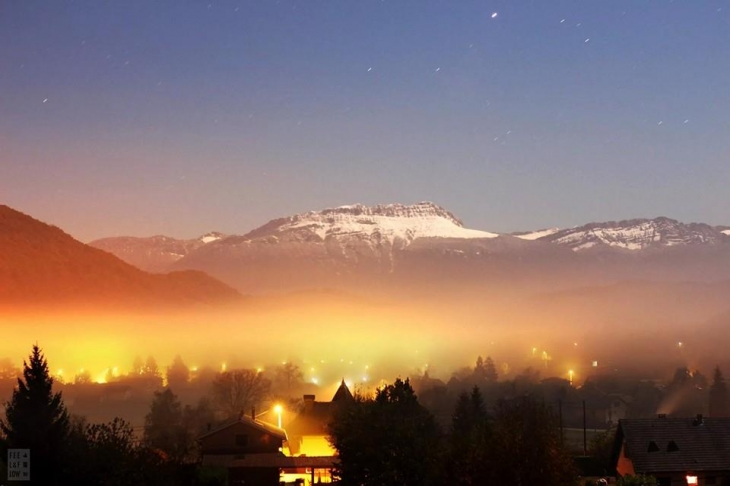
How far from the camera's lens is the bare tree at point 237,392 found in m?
156

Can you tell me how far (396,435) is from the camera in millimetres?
53875

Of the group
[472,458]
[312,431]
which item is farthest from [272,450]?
[472,458]

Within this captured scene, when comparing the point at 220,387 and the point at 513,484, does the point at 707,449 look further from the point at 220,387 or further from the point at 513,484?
the point at 220,387

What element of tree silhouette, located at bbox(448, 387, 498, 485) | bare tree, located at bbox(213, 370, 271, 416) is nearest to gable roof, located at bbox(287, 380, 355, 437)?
tree silhouette, located at bbox(448, 387, 498, 485)

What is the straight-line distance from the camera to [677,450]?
2672 inches

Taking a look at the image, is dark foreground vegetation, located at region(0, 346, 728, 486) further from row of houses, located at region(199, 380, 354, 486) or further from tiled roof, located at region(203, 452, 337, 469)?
tiled roof, located at region(203, 452, 337, 469)

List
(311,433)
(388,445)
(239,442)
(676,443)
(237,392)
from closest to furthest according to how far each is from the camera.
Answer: (388,445) < (676,443) < (239,442) < (311,433) < (237,392)

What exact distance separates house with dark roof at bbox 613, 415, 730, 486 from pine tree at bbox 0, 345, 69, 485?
143ft

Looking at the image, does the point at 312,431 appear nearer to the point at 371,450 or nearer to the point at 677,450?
the point at 677,450

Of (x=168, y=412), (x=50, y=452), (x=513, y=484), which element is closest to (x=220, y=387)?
(x=168, y=412)

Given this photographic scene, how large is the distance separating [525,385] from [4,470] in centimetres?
15890

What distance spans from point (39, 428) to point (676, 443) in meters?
49.8

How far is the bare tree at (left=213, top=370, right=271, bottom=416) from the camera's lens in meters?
156

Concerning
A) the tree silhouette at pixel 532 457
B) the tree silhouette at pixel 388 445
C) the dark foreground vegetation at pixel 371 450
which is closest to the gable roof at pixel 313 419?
the dark foreground vegetation at pixel 371 450
